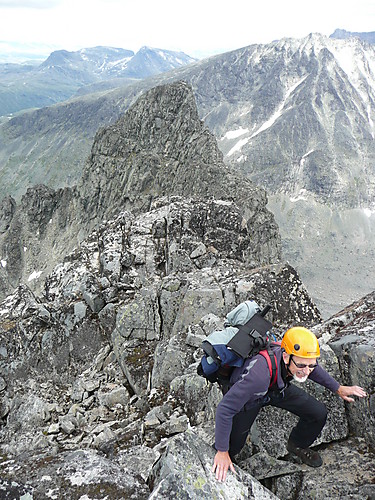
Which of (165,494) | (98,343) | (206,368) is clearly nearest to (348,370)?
(206,368)

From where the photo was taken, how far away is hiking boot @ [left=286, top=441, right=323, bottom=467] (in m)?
9.25

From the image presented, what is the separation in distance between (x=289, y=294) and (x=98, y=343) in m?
12.0

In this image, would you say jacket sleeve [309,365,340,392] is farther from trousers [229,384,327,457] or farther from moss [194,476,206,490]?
moss [194,476,206,490]

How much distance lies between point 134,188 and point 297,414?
10290 centimetres

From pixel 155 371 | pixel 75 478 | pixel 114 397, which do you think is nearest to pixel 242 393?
pixel 75 478

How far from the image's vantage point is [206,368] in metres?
8.95

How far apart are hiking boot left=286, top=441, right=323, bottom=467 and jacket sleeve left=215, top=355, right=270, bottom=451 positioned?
2.40m

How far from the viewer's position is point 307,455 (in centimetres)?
944

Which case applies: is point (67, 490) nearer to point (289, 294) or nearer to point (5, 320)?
point (289, 294)

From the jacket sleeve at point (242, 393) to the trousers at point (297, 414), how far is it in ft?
1.82

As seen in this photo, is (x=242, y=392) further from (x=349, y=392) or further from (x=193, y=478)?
(x=349, y=392)

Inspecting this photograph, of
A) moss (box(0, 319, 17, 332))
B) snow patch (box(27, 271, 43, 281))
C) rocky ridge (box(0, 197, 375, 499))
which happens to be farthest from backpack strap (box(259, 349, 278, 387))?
snow patch (box(27, 271, 43, 281))

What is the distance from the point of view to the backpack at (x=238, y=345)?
26.9 feet

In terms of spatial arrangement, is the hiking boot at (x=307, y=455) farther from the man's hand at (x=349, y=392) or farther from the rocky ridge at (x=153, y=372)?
the man's hand at (x=349, y=392)
